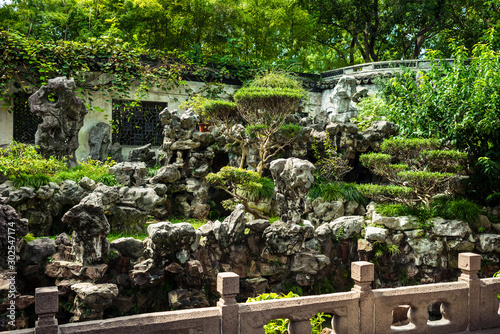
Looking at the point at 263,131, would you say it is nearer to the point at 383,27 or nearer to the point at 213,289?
the point at 213,289

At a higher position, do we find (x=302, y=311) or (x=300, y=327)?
(x=302, y=311)

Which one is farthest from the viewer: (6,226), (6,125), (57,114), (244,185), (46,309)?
(6,125)

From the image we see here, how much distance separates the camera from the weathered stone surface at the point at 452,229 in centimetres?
828

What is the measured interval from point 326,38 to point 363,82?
6784mm

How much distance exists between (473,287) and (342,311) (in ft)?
6.60

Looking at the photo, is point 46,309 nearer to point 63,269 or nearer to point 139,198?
point 63,269

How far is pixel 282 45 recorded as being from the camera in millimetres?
20312

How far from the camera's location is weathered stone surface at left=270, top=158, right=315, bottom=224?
24.4 feet

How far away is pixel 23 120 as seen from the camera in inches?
464

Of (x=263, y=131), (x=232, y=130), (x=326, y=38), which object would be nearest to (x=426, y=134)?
(x=263, y=131)

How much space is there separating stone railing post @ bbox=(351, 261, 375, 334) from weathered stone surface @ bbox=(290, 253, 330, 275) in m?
2.95

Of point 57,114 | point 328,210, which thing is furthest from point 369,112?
point 57,114

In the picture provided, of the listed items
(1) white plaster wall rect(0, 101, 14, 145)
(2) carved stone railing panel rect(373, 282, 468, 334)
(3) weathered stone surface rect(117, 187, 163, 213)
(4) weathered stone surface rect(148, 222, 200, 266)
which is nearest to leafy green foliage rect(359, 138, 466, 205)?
(2) carved stone railing panel rect(373, 282, 468, 334)

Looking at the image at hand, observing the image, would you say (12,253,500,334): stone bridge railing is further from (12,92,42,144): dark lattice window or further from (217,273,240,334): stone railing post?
(12,92,42,144): dark lattice window
